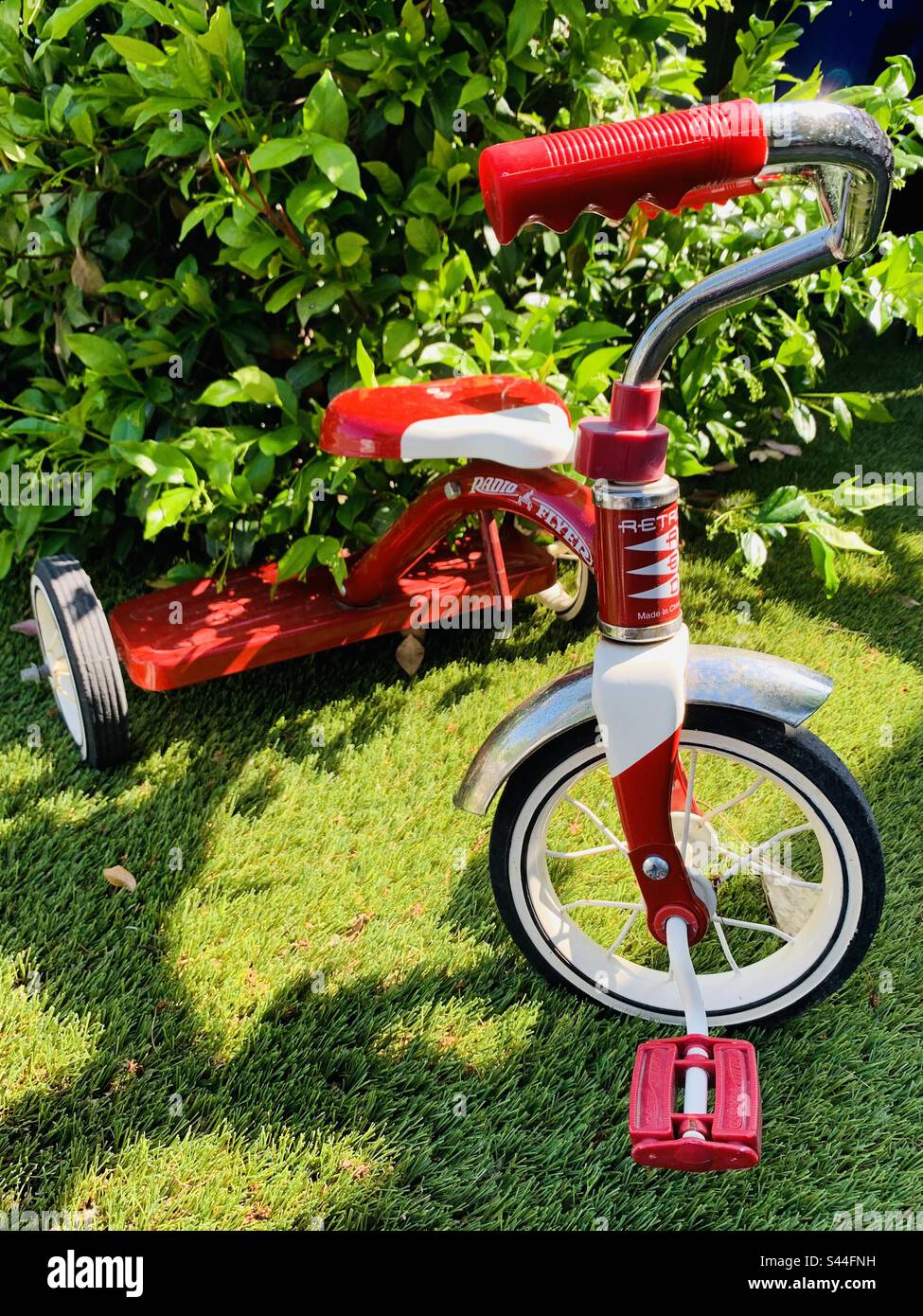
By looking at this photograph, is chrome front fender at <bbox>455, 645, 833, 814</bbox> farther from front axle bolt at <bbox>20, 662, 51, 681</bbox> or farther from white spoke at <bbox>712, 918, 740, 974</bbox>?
front axle bolt at <bbox>20, 662, 51, 681</bbox>

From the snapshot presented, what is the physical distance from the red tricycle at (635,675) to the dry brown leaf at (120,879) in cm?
34

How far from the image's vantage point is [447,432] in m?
2.00

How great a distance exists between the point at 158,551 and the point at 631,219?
1591mm

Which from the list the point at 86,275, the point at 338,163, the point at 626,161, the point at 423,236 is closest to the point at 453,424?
the point at 338,163

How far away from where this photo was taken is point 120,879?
213 centimetres

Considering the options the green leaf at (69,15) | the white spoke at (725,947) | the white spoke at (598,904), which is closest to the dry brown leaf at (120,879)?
the white spoke at (598,904)

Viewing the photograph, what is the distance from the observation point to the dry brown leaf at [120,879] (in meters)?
2.13

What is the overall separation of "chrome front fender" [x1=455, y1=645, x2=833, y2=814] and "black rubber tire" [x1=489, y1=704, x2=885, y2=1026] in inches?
1.0

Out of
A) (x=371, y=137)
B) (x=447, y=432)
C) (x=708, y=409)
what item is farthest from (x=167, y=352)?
(x=708, y=409)

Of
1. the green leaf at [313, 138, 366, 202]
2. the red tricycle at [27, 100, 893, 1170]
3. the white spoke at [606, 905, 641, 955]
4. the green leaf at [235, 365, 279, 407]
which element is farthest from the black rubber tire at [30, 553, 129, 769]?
the white spoke at [606, 905, 641, 955]

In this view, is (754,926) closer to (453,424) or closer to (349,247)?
(453,424)

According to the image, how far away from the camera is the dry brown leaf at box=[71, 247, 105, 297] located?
2609mm
